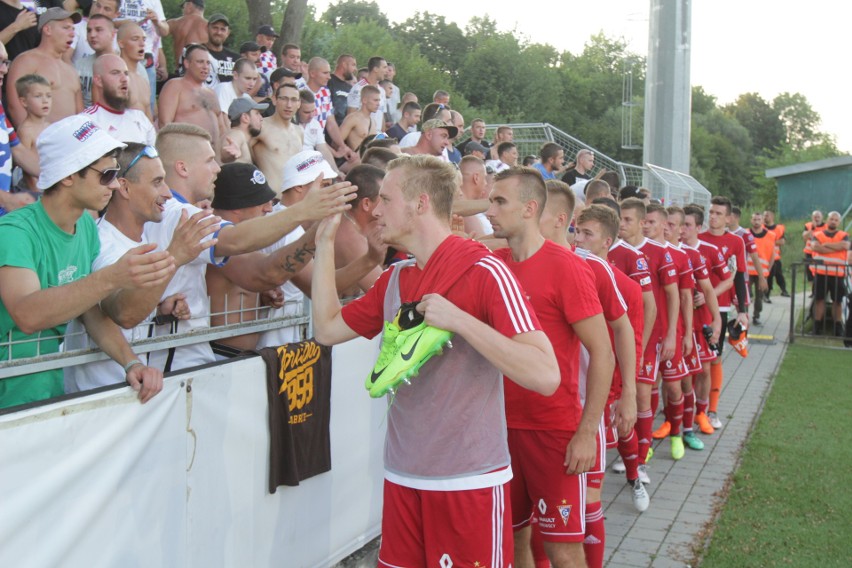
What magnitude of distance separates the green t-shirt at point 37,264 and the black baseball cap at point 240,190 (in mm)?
1118

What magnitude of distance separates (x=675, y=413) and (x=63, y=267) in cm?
631

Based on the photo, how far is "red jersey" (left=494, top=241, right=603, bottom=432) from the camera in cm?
431

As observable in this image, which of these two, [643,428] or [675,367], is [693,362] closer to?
[675,367]

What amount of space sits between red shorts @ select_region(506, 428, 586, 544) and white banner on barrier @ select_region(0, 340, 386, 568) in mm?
1201

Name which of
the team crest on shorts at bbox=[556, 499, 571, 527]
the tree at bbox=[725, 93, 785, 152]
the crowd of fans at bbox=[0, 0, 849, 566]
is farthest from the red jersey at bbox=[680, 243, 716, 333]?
the tree at bbox=[725, 93, 785, 152]

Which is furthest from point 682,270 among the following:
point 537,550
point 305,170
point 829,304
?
point 829,304

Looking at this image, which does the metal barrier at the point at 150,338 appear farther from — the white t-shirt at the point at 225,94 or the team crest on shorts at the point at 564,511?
the white t-shirt at the point at 225,94

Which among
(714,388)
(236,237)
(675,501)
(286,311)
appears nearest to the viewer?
(236,237)

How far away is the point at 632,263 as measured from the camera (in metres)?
6.94

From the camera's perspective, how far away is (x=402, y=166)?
137 inches

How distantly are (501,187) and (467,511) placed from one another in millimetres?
1818

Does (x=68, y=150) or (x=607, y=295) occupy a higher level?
(x=68, y=150)

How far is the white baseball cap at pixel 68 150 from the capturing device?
11.1 ft

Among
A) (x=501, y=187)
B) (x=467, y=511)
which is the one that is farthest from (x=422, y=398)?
(x=501, y=187)
